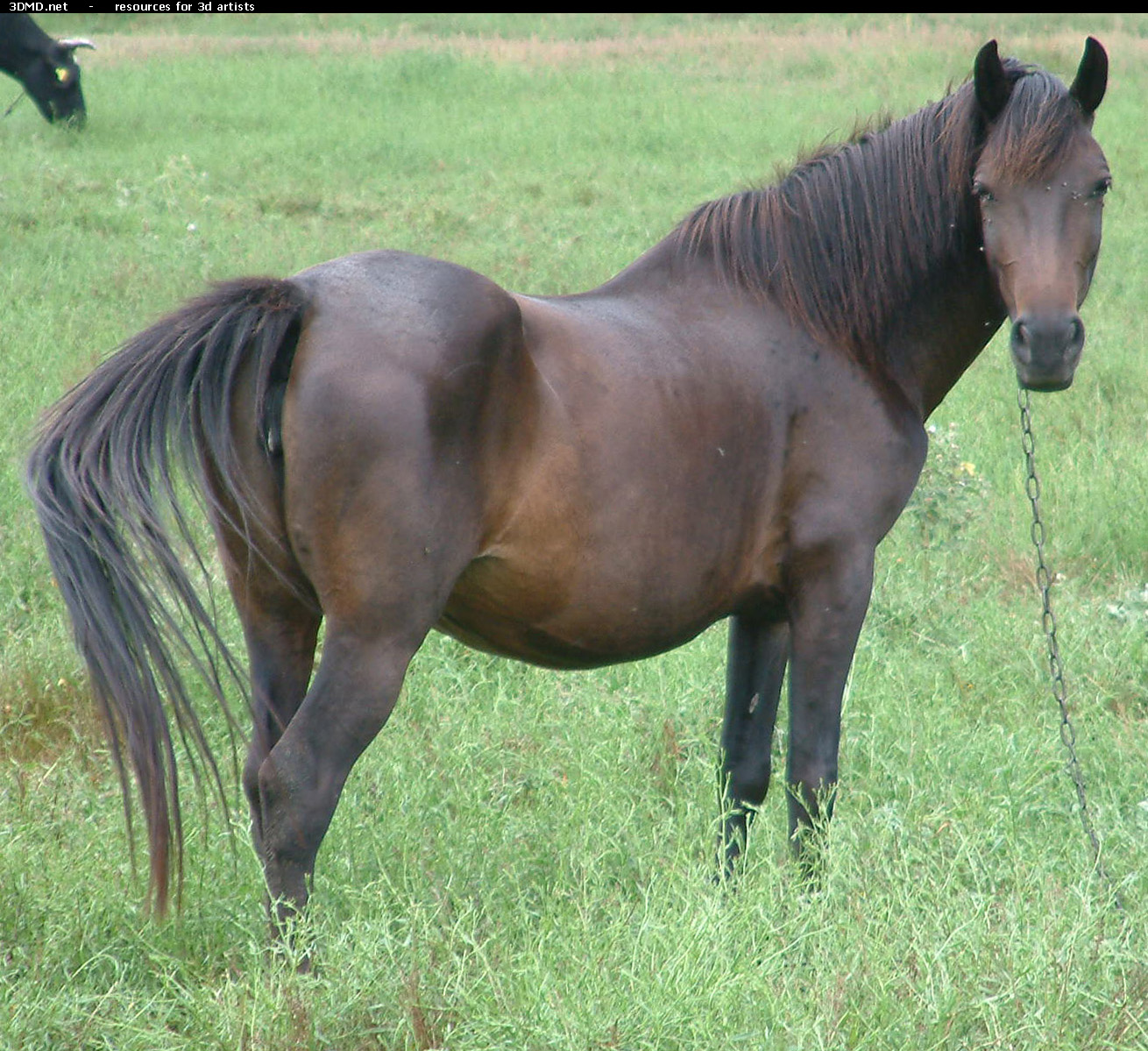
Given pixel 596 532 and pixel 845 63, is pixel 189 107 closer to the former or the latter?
pixel 845 63

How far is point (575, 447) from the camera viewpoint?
2.65 m

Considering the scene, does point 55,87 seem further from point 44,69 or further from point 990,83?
point 990,83

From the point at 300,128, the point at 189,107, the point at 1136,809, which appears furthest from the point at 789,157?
the point at 1136,809

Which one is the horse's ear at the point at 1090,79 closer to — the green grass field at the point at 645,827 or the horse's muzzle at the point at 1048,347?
the horse's muzzle at the point at 1048,347

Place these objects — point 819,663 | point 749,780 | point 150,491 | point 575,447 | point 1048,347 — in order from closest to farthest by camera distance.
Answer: point 150,491 < point 575,447 < point 1048,347 < point 819,663 < point 749,780

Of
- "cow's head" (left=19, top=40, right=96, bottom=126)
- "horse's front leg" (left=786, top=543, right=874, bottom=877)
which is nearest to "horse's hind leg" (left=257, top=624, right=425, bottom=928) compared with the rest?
"horse's front leg" (left=786, top=543, right=874, bottom=877)

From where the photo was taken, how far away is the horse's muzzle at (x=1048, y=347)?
2756 mm

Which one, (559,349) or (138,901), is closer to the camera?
(559,349)

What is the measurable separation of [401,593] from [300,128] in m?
12.8

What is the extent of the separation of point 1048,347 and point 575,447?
3.52ft

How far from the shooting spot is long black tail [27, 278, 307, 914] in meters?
2.46

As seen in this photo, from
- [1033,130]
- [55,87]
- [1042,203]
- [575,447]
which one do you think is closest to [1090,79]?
[1033,130]

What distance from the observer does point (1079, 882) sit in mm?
2824

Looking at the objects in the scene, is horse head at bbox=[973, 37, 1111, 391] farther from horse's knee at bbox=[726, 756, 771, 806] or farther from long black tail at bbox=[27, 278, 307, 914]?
long black tail at bbox=[27, 278, 307, 914]
